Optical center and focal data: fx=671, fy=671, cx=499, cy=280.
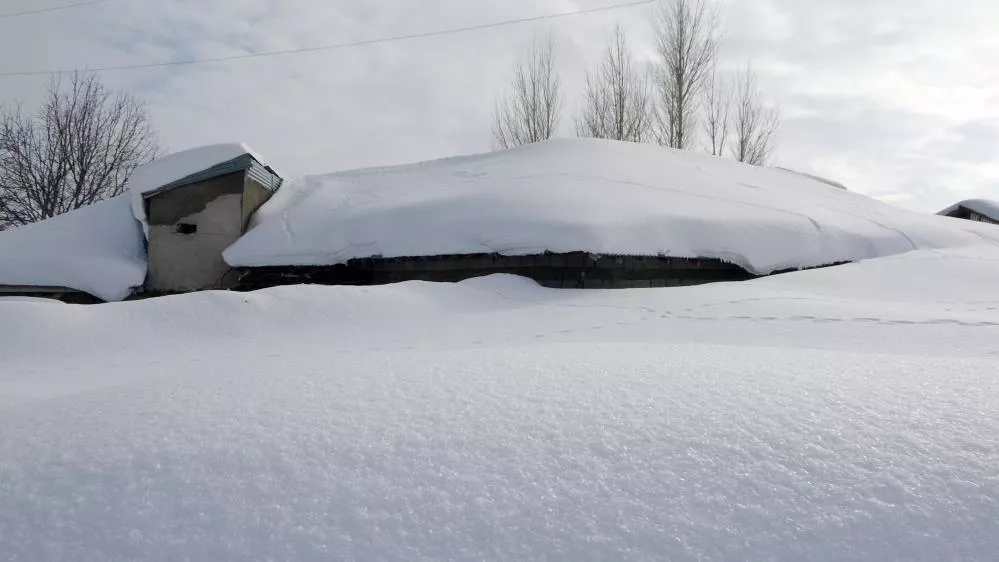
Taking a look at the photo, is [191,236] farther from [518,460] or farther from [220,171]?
[518,460]

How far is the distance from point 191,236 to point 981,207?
22894mm

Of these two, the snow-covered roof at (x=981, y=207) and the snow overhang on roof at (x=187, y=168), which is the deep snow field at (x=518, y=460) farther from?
the snow-covered roof at (x=981, y=207)

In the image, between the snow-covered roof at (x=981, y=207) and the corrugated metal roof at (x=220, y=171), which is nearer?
the corrugated metal roof at (x=220, y=171)

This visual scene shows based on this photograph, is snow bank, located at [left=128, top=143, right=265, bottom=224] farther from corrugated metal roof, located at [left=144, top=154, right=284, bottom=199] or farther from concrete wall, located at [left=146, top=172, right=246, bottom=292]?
concrete wall, located at [left=146, top=172, right=246, bottom=292]

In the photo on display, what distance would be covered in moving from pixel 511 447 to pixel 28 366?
4021mm

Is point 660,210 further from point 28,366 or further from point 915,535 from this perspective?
point 915,535

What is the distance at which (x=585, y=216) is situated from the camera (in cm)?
802

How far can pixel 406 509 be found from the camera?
4.70 feet

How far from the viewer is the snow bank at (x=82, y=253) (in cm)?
1013

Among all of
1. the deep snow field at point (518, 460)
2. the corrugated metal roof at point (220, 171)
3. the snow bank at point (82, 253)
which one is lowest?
the deep snow field at point (518, 460)

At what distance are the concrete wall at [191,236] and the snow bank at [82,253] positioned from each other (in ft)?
1.51

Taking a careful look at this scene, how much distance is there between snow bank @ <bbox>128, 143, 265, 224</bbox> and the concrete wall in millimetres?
177

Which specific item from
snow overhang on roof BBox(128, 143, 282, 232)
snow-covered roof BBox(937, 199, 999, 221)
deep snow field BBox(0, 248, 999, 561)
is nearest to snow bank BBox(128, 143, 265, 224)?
snow overhang on roof BBox(128, 143, 282, 232)

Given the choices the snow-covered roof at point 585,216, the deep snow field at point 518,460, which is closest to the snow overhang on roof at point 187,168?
the snow-covered roof at point 585,216
